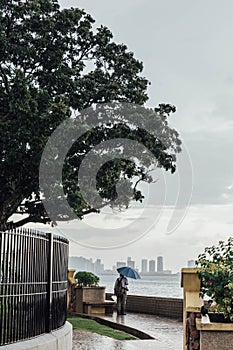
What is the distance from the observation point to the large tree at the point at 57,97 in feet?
71.8

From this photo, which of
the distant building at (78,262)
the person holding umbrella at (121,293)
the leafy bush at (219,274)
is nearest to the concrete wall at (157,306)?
the person holding umbrella at (121,293)

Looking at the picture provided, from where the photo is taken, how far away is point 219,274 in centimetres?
998

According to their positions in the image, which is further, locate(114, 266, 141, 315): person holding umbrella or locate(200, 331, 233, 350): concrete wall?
locate(114, 266, 141, 315): person holding umbrella

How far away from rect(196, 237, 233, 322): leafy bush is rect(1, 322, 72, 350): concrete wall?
2.59m

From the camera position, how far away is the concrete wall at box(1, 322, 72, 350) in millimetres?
10226

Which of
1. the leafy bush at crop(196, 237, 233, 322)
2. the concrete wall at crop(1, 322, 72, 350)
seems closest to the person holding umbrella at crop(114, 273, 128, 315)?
the concrete wall at crop(1, 322, 72, 350)

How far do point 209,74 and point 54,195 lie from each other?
638 centimetres

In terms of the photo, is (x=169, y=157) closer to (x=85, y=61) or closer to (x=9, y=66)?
(x=85, y=61)

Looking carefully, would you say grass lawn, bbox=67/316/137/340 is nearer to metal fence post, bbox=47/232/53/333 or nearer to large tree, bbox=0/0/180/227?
large tree, bbox=0/0/180/227

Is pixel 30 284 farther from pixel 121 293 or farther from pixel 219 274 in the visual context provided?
pixel 121 293

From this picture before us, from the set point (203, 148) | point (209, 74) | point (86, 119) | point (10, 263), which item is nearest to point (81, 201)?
point (86, 119)

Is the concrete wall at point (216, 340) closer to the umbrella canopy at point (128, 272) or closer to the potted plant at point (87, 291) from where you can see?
the potted plant at point (87, 291)

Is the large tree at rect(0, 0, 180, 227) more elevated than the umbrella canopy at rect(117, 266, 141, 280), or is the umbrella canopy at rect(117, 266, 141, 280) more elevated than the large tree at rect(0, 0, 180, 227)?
the large tree at rect(0, 0, 180, 227)

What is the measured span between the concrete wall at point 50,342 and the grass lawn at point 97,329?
16.0 feet
